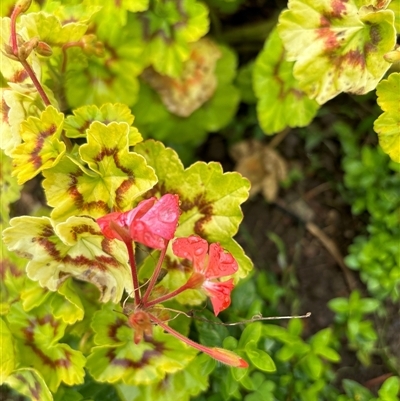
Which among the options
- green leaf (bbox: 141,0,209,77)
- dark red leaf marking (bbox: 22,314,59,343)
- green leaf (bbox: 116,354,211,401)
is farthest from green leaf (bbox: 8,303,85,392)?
green leaf (bbox: 141,0,209,77)

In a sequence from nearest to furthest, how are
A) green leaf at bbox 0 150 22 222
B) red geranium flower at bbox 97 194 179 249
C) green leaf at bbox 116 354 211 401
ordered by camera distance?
1. red geranium flower at bbox 97 194 179 249
2. green leaf at bbox 116 354 211 401
3. green leaf at bbox 0 150 22 222

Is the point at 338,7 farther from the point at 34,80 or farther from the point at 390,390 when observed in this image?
the point at 390,390

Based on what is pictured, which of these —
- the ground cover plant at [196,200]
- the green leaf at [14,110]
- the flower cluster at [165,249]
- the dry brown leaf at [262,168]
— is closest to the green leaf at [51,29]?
the ground cover plant at [196,200]

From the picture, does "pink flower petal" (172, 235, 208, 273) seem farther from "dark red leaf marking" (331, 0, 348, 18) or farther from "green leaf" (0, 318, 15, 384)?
"dark red leaf marking" (331, 0, 348, 18)

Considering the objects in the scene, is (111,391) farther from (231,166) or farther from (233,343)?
(231,166)

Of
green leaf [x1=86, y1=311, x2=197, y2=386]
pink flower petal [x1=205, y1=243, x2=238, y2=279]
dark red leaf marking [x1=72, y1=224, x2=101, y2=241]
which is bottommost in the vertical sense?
green leaf [x1=86, y1=311, x2=197, y2=386]

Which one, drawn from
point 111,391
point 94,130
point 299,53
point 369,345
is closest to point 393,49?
point 299,53

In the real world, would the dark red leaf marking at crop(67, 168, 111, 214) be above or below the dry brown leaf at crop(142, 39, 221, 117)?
above
